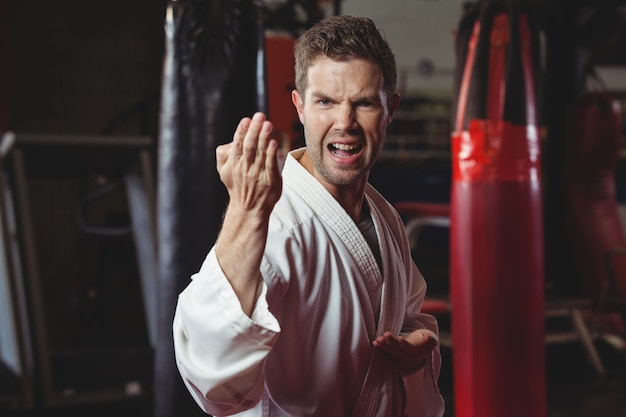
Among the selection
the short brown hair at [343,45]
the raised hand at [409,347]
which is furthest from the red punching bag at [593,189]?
the short brown hair at [343,45]

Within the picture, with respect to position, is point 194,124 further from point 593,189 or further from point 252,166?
point 593,189

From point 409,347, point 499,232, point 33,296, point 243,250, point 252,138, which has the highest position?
point 252,138

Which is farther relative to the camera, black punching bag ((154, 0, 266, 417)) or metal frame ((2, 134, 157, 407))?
metal frame ((2, 134, 157, 407))

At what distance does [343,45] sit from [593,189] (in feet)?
20.1

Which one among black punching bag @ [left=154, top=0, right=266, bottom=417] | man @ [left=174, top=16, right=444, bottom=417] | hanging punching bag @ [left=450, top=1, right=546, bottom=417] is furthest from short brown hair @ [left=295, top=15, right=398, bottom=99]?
hanging punching bag @ [left=450, top=1, right=546, bottom=417]

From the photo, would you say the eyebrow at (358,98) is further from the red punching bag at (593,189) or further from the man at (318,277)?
the red punching bag at (593,189)

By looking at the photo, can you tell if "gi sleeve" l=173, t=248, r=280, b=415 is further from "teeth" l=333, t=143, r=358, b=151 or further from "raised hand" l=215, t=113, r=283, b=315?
"teeth" l=333, t=143, r=358, b=151

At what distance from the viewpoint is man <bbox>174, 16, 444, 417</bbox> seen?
55 centimetres

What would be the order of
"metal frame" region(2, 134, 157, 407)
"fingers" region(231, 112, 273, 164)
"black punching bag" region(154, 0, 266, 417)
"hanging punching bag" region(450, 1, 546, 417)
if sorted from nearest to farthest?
1. "fingers" region(231, 112, 273, 164)
2. "black punching bag" region(154, 0, 266, 417)
3. "hanging punching bag" region(450, 1, 546, 417)
4. "metal frame" region(2, 134, 157, 407)

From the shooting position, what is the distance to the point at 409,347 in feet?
2.03

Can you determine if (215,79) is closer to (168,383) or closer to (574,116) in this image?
(168,383)

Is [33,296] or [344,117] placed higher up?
[344,117]

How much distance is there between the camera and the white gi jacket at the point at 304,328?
59 centimetres

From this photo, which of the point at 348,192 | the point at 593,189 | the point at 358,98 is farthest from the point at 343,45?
the point at 593,189
